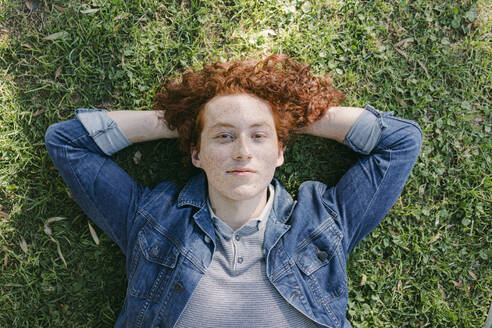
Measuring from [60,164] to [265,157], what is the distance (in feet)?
5.38

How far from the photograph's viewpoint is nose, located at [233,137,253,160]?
277 centimetres

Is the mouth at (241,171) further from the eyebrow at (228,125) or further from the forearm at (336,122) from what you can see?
the forearm at (336,122)

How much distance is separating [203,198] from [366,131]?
4.78ft

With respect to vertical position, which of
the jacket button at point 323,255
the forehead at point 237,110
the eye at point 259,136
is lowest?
the jacket button at point 323,255

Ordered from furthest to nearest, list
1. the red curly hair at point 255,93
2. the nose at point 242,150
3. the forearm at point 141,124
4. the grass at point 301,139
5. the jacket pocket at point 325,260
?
1. the grass at point 301,139
2. the forearm at point 141,124
3. the jacket pocket at point 325,260
4. the red curly hair at point 255,93
5. the nose at point 242,150

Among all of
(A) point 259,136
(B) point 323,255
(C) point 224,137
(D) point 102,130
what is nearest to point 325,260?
(B) point 323,255

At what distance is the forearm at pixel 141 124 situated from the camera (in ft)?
10.6

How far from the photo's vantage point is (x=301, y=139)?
369 cm

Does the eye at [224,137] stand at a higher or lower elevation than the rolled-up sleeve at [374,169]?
higher

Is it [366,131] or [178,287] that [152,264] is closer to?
[178,287]

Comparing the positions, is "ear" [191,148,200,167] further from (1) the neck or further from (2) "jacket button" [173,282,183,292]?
(2) "jacket button" [173,282,183,292]

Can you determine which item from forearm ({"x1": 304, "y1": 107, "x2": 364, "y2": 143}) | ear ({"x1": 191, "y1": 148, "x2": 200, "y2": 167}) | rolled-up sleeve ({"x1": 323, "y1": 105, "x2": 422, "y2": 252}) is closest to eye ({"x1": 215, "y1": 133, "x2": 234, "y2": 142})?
ear ({"x1": 191, "y1": 148, "x2": 200, "y2": 167})

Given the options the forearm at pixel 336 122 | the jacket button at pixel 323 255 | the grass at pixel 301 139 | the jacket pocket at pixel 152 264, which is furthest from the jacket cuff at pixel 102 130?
the jacket button at pixel 323 255

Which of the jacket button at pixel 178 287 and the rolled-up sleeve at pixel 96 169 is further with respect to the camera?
the rolled-up sleeve at pixel 96 169
